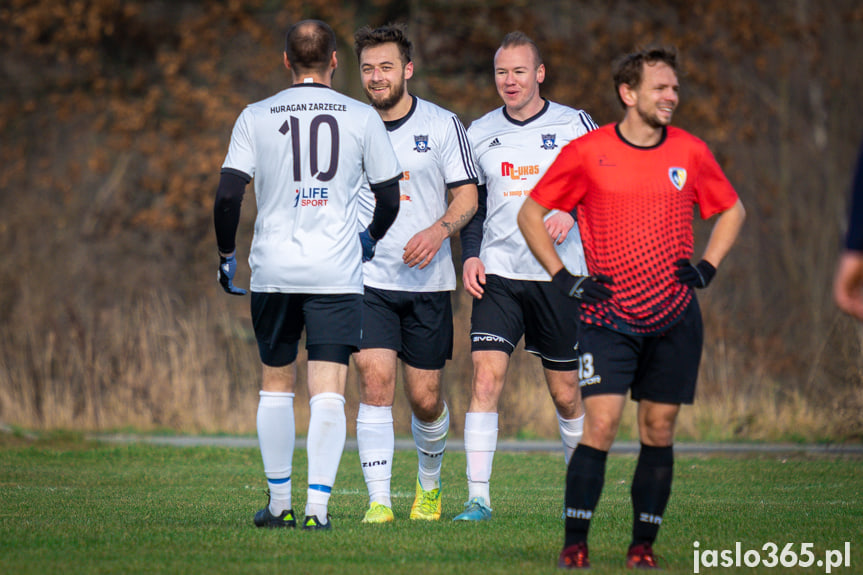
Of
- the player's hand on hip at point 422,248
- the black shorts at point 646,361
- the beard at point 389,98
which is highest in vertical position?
the beard at point 389,98

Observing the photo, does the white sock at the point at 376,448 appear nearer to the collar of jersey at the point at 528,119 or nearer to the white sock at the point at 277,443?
the white sock at the point at 277,443

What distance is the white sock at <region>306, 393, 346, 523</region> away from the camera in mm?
6602

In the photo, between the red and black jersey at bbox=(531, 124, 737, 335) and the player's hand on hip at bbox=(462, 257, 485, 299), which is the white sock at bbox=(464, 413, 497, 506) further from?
the red and black jersey at bbox=(531, 124, 737, 335)

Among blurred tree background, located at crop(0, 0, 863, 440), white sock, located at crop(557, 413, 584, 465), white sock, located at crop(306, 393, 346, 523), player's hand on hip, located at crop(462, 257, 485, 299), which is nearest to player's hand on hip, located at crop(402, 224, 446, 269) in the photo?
player's hand on hip, located at crop(462, 257, 485, 299)

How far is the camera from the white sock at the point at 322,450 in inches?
260

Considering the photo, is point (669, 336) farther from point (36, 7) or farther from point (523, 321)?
point (36, 7)

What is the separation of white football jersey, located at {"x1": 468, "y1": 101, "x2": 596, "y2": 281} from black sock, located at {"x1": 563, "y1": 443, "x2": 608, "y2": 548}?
2.36m

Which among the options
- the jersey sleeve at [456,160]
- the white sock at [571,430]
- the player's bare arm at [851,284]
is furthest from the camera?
the white sock at [571,430]

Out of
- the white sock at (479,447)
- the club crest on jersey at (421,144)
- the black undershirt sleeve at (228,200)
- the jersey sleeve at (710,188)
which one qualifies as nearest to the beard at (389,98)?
the club crest on jersey at (421,144)

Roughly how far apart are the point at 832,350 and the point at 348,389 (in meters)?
5.81

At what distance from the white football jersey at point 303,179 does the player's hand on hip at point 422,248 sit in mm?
788

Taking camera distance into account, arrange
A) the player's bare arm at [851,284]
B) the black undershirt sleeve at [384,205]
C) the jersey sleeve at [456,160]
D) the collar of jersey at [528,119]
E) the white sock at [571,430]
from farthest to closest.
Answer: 1. the white sock at [571,430]
2. the collar of jersey at [528,119]
3. the jersey sleeve at [456,160]
4. the black undershirt sleeve at [384,205]
5. the player's bare arm at [851,284]

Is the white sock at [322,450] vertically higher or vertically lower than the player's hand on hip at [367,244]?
lower

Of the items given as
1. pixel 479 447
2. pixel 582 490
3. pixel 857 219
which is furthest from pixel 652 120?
pixel 479 447
